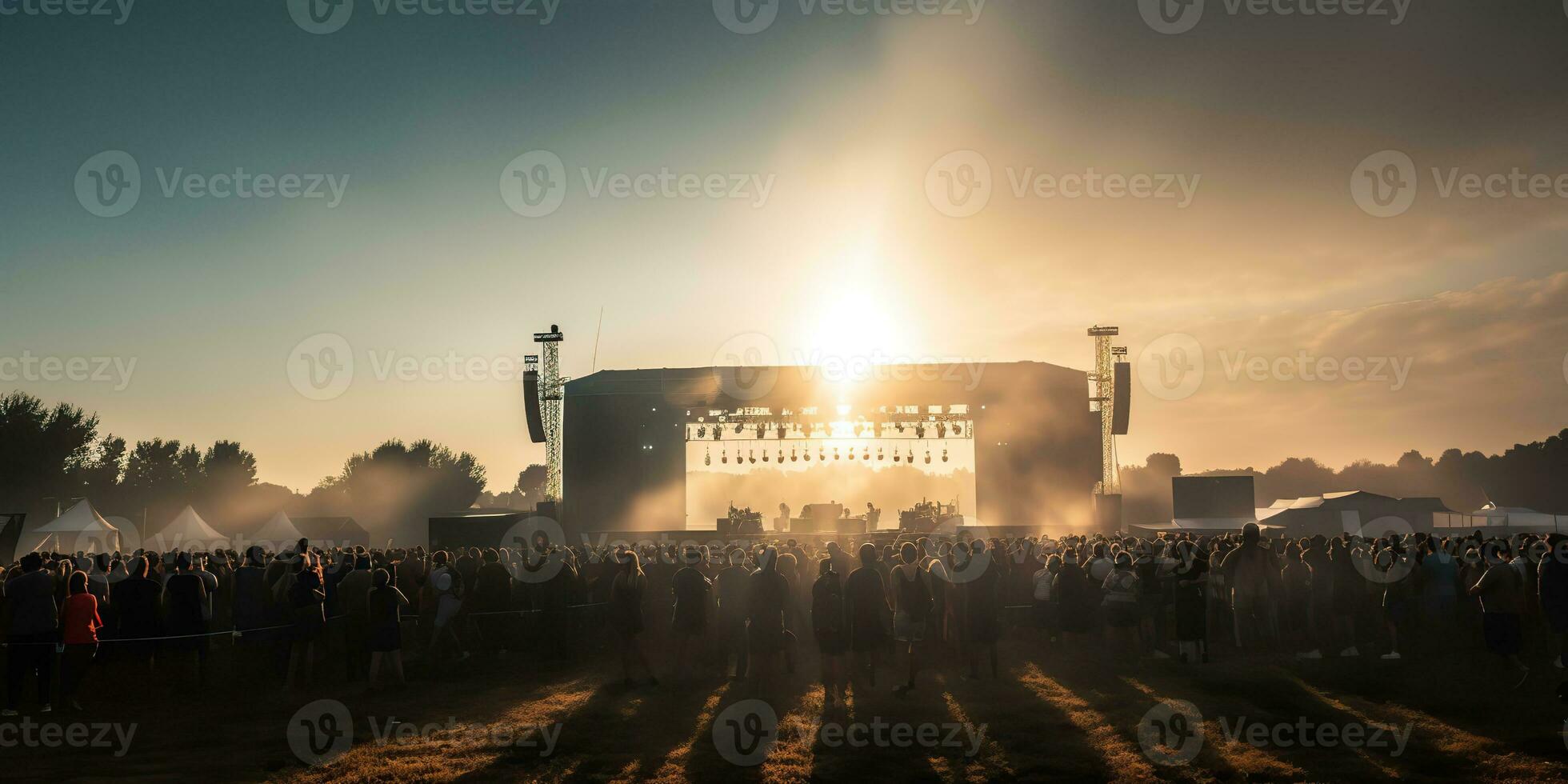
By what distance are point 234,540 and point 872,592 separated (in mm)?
36283

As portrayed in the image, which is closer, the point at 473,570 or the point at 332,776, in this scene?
the point at 332,776

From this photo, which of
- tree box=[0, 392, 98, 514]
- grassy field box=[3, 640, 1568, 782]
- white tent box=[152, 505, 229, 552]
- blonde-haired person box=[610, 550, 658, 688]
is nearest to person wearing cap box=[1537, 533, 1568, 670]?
grassy field box=[3, 640, 1568, 782]

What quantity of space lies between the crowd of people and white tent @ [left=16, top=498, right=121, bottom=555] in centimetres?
1718

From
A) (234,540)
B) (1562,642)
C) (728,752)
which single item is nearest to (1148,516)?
(234,540)

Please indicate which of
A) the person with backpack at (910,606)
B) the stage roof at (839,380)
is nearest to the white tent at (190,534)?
the stage roof at (839,380)

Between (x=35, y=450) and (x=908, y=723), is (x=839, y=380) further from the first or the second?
(x=35, y=450)

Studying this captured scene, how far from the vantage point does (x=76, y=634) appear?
9.83 metres

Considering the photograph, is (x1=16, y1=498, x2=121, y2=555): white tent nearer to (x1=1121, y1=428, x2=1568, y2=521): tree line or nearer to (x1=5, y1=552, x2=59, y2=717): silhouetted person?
(x1=5, y1=552, x2=59, y2=717): silhouetted person

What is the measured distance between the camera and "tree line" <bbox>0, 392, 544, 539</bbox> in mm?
46062

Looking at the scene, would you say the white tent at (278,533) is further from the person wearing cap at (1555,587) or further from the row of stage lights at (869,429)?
the person wearing cap at (1555,587)

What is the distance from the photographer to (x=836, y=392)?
1254 inches

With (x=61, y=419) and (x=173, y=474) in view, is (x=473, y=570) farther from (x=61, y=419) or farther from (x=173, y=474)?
(x=173, y=474)

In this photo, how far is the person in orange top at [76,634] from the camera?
32.2 ft

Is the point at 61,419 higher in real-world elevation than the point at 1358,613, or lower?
higher
